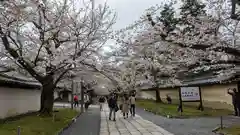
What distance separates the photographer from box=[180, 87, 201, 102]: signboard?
2361 cm

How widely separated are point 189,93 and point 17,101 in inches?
481

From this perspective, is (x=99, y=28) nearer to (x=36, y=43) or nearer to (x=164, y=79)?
(x=36, y=43)

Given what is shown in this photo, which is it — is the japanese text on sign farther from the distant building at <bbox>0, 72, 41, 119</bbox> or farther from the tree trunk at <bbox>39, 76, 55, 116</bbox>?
the distant building at <bbox>0, 72, 41, 119</bbox>

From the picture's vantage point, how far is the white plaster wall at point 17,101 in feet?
59.4

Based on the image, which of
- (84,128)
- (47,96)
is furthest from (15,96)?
(84,128)

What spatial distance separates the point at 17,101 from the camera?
21.3 metres

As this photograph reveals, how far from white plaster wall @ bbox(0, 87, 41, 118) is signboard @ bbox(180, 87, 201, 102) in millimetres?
11512

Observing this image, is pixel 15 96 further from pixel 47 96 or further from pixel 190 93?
pixel 190 93

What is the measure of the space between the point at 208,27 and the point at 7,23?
28.7 ft

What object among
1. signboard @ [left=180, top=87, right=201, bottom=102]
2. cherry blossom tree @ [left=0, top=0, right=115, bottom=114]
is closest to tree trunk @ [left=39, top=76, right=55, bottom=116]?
cherry blossom tree @ [left=0, top=0, right=115, bottom=114]

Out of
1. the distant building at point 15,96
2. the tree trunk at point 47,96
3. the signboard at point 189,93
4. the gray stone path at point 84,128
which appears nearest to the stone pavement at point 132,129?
the gray stone path at point 84,128

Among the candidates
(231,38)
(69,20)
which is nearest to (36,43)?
(69,20)

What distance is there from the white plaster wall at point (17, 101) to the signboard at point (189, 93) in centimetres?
1151

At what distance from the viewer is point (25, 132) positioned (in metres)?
12.8
